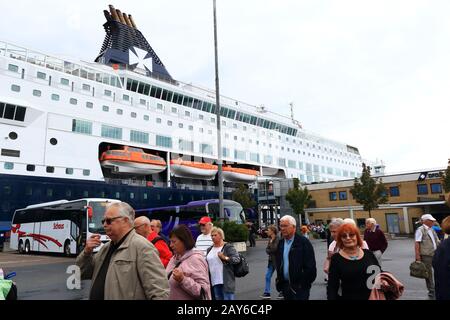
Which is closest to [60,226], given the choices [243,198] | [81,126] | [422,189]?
[81,126]

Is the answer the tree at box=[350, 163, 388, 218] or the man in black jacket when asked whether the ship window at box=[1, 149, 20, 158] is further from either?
the tree at box=[350, 163, 388, 218]

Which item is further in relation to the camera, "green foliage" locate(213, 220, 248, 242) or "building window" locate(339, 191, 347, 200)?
"building window" locate(339, 191, 347, 200)

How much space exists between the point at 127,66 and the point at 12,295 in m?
36.4

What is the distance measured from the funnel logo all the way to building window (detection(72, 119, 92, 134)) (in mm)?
11248

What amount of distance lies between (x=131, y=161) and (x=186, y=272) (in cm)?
2956

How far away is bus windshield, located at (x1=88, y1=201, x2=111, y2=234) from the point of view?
1661cm

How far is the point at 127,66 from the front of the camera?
36.6 metres

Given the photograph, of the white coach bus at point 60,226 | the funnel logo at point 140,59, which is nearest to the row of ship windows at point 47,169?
the white coach bus at point 60,226

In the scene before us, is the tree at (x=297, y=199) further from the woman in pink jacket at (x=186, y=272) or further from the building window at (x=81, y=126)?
the woman in pink jacket at (x=186, y=272)

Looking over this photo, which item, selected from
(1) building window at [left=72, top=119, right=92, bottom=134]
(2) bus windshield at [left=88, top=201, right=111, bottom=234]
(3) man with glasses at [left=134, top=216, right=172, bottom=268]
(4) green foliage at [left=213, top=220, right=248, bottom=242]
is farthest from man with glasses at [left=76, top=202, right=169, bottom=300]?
(1) building window at [left=72, top=119, right=92, bottom=134]

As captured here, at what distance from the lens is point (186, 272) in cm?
302

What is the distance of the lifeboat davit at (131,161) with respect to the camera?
3061 cm
